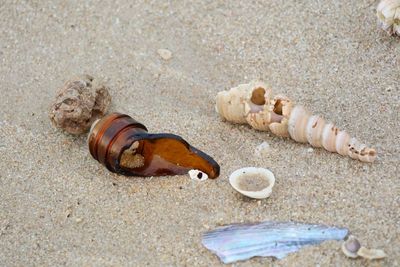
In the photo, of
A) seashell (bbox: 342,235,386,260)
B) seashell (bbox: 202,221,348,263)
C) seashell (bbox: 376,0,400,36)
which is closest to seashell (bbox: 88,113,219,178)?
seashell (bbox: 202,221,348,263)

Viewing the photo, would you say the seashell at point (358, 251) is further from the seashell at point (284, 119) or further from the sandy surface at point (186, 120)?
the seashell at point (284, 119)

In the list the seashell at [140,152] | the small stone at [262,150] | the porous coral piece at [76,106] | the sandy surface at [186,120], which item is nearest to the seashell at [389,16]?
the sandy surface at [186,120]

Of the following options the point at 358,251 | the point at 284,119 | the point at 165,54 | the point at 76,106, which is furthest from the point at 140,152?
the point at 358,251

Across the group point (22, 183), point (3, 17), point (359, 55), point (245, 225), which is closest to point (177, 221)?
point (245, 225)

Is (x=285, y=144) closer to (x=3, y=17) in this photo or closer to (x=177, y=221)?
(x=177, y=221)

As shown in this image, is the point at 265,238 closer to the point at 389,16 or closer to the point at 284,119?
the point at 284,119

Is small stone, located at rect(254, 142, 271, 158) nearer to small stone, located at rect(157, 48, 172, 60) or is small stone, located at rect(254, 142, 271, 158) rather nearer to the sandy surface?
the sandy surface
